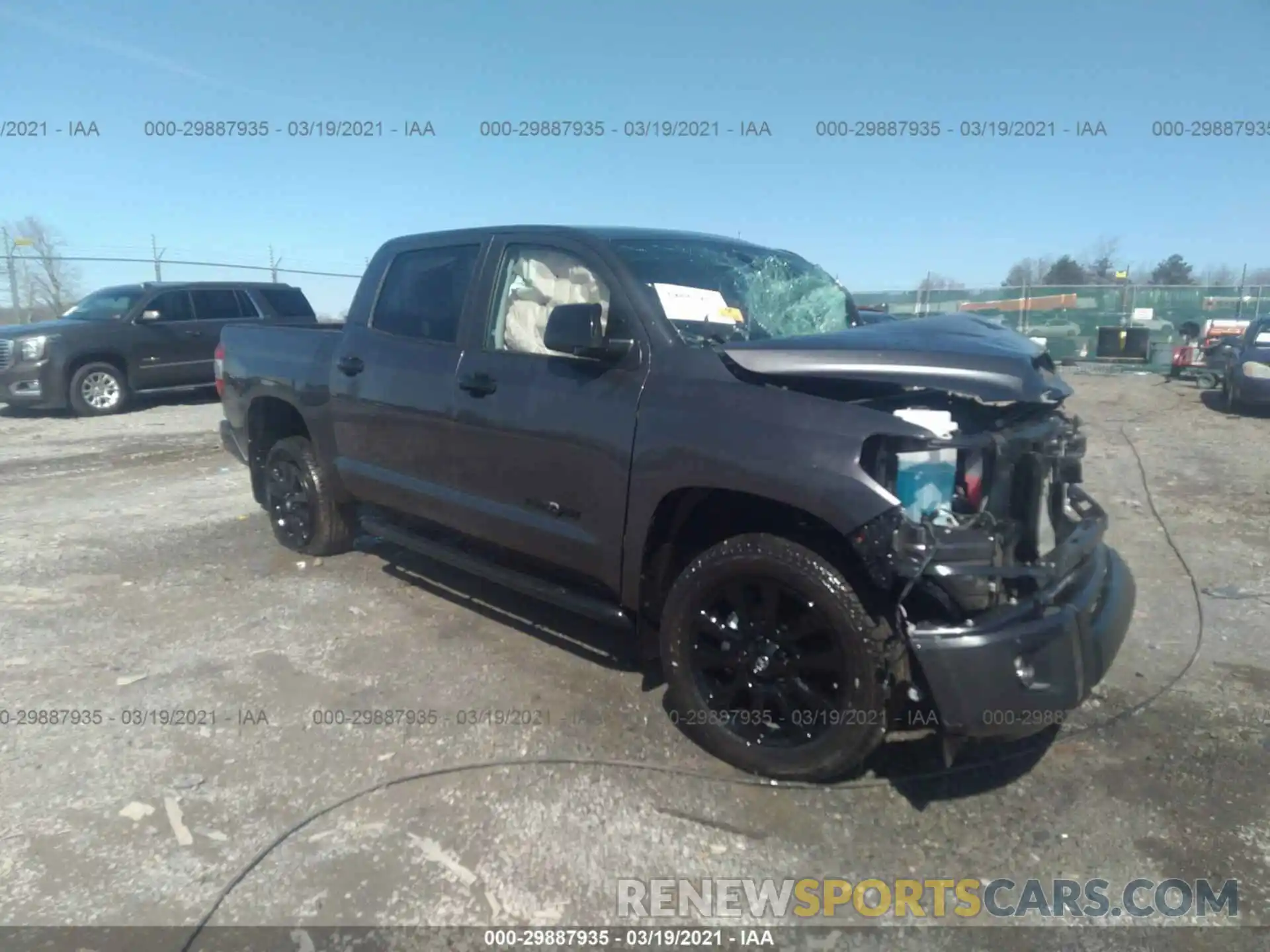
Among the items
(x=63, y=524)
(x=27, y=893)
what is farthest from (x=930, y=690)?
(x=63, y=524)

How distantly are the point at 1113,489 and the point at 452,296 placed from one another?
592cm

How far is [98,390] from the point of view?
41.7ft

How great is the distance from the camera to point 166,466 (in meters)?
8.99

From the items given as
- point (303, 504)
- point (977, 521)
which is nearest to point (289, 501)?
point (303, 504)

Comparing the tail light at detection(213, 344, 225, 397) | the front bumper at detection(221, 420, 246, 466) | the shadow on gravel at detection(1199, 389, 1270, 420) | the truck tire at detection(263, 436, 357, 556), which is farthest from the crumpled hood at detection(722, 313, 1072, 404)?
the shadow on gravel at detection(1199, 389, 1270, 420)

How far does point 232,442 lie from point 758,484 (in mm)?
4384

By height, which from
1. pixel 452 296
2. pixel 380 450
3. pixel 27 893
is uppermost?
pixel 452 296

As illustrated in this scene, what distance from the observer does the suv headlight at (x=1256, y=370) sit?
11.5m

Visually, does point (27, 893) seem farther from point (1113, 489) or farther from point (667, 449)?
point (1113, 489)

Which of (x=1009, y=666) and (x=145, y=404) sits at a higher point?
(x=1009, y=666)

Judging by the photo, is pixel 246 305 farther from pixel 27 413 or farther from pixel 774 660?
pixel 774 660

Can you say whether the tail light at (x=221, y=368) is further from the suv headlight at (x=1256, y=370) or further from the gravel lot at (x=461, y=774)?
the suv headlight at (x=1256, y=370)

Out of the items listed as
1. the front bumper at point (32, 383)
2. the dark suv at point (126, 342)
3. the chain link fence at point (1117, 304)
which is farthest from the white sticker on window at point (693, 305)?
the chain link fence at point (1117, 304)

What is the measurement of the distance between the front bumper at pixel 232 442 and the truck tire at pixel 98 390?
7673mm
